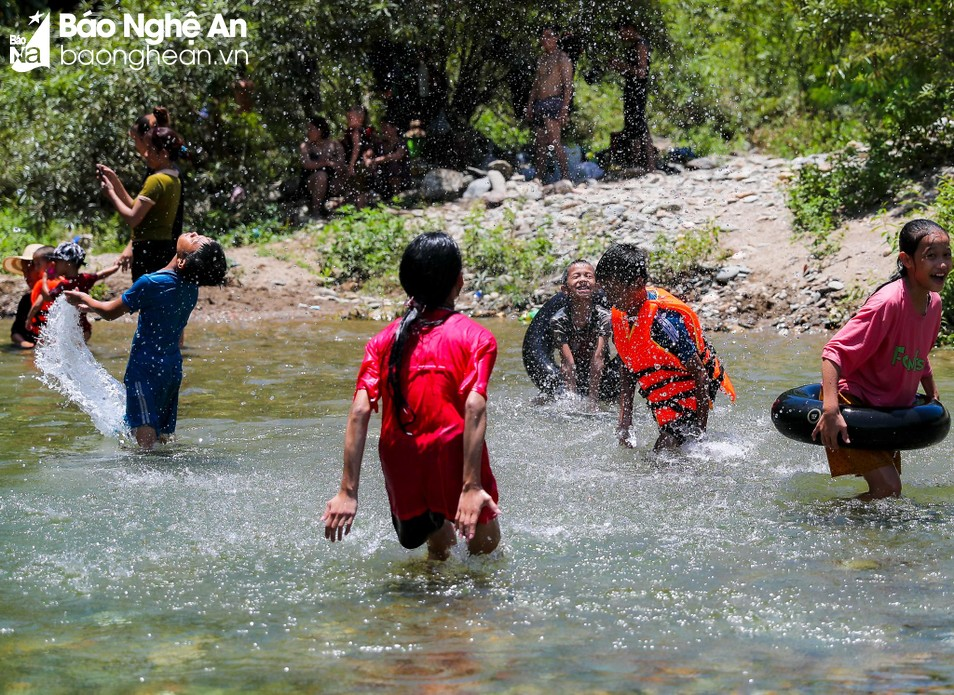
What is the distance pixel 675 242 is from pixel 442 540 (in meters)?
9.69

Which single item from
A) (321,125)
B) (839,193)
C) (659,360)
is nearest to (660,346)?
(659,360)

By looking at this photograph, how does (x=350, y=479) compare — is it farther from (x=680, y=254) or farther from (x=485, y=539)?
(x=680, y=254)

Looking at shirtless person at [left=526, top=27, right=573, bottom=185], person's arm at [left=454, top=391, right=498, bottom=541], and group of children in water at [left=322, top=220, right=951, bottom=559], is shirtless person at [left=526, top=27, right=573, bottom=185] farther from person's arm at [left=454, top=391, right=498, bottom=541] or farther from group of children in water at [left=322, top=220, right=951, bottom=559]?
person's arm at [left=454, top=391, right=498, bottom=541]

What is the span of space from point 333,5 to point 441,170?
8.59ft

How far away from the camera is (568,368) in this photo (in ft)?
27.5

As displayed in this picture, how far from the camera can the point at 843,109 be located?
60.5 ft

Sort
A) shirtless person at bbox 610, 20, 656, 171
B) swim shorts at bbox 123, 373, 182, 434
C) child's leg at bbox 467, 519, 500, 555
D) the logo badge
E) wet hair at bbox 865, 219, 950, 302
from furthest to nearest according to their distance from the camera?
the logo badge < shirtless person at bbox 610, 20, 656, 171 < swim shorts at bbox 123, 373, 182, 434 < wet hair at bbox 865, 219, 950, 302 < child's leg at bbox 467, 519, 500, 555

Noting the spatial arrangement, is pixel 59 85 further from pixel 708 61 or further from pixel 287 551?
pixel 287 551

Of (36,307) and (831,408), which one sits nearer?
(831,408)

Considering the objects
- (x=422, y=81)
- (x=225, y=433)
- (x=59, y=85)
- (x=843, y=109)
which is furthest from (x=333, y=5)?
(x=225, y=433)

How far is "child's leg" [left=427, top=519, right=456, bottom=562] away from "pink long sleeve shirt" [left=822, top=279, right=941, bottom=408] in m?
1.85

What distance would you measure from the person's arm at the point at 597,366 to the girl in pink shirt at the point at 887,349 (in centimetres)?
258

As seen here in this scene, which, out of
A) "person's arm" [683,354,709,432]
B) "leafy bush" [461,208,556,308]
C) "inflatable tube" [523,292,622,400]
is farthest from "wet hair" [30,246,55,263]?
"person's arm" [683,354,709,432]

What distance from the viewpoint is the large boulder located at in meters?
17.2
